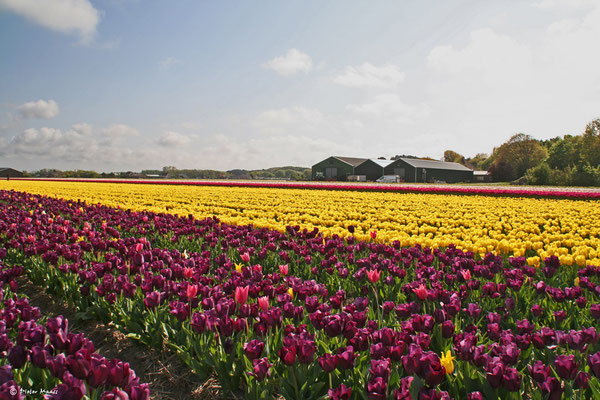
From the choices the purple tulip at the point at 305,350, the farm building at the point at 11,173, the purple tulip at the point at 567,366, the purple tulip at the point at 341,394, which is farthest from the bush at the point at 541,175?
the farm building at the point at 11,173

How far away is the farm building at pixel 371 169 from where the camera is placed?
6625 cm

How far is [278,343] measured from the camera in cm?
288

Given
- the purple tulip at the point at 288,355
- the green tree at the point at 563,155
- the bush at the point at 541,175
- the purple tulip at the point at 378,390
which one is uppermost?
the green tree at the point at 563,155

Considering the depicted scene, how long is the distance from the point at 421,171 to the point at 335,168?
1547cm

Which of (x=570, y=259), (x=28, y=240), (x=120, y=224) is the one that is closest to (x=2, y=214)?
(x=120, y=224)

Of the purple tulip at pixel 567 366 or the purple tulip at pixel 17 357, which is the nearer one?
the purple tulip at pixel 567 366

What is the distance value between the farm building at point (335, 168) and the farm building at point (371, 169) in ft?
3.75

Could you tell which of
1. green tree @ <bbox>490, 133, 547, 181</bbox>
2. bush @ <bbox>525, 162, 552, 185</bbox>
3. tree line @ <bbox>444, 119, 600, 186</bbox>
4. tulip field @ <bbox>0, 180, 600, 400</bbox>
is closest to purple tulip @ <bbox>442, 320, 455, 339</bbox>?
tulip field @ <bbox>0, 180, 600, 400</bbox>

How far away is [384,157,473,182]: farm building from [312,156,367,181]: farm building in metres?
6.71

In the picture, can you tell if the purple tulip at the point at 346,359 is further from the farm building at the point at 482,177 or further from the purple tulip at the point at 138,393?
the farm building at the point at 482,177

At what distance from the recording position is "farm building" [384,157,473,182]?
62.2 meters

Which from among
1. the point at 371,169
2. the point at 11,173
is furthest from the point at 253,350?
the point at 11,173

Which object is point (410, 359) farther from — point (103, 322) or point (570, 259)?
point (570, 259)

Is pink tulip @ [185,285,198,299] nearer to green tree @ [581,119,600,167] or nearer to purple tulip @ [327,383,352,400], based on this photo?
purple tulip @ [327,383,352,400]
